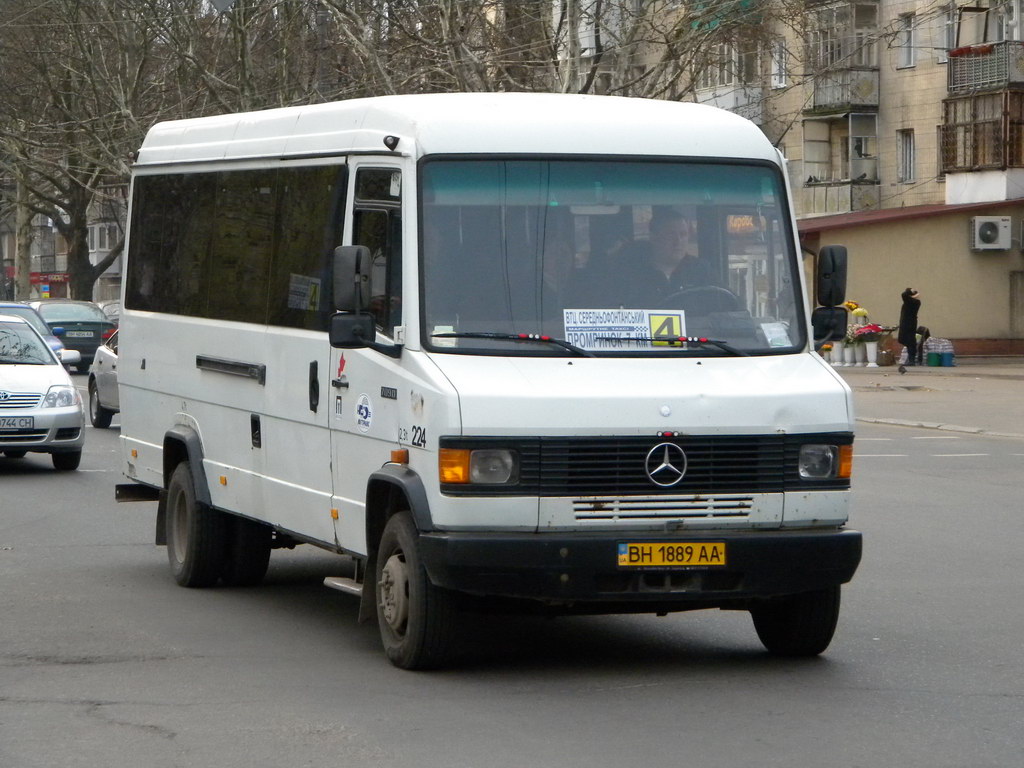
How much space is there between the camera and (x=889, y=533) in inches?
551

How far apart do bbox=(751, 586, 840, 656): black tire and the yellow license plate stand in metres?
0.67

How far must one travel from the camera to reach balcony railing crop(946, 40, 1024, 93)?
46.7m

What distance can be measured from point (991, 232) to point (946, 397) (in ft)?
51.5

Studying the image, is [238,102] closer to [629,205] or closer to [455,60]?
[455,60]

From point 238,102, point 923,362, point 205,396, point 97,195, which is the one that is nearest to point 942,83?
point 923,362

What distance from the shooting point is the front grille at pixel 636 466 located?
25.5 ft

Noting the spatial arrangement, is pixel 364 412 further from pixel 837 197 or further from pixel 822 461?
pixel 837 197

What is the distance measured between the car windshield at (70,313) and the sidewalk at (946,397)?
16530 millimetres

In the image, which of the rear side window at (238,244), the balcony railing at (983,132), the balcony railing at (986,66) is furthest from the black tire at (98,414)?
the balcony railing at (986,66)

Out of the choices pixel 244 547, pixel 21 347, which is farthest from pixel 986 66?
pixel 244 547

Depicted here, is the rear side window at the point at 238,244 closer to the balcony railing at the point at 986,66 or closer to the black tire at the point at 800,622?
the black tire at the point at 800,622

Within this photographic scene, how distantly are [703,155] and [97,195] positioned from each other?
5885 cm

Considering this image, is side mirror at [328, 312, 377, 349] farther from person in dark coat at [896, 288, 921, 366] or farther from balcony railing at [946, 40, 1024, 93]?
balcony railing at [946, 40, 1024, 93]

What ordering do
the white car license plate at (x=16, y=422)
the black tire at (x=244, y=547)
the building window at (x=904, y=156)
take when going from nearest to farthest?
1. the black tire at (x=244, y=547)
2. the white car license plate at (x=16, y=422)
3. the building window at (x=904, y=156)
